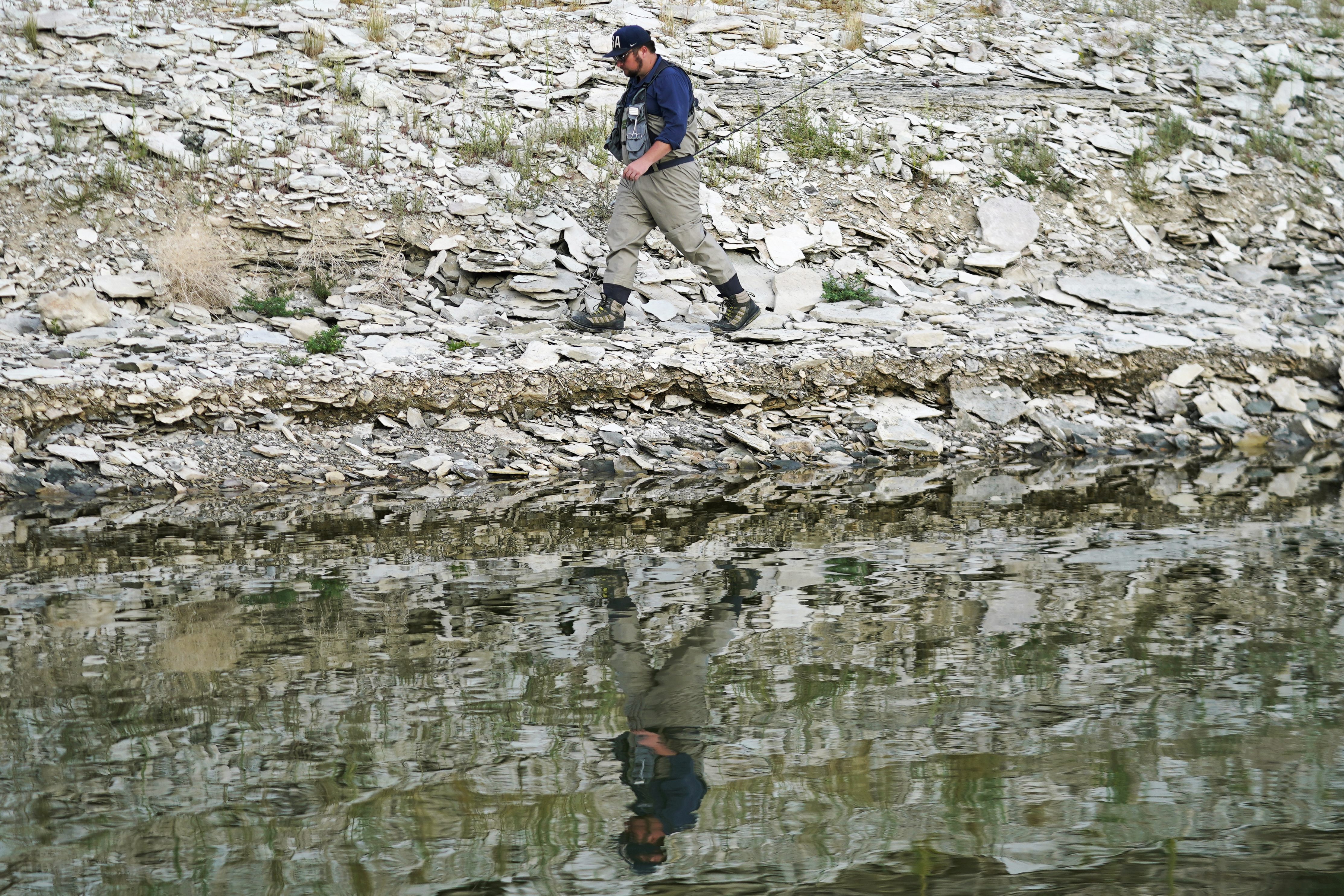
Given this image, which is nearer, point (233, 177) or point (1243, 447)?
point (1243, 447)

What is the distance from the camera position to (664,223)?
23.7 feet

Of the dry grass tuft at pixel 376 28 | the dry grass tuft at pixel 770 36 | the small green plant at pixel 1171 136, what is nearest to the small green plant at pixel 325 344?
the dry grass tuft at pixel 376 28

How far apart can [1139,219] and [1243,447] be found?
344 centimetres

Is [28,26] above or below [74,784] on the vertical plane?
above

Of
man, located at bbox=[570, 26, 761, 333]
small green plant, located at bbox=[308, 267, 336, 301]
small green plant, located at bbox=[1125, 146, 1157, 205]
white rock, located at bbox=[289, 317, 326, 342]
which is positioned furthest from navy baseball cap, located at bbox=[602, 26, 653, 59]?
small green plant, located at bbox=[1125, 146, 1157, 205]

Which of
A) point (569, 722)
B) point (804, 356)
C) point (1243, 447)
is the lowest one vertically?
point (569, 722)

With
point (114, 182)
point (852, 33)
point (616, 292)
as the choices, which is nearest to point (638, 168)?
point (616, 292)

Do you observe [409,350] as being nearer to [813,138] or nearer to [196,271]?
[196,271]

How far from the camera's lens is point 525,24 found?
11109mm

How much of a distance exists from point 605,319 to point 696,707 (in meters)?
4.99

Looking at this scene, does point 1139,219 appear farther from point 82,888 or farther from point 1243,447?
point 82,888

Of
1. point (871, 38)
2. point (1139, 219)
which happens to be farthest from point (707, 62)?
point (1139, 219)

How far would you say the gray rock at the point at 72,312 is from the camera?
720 centimetres

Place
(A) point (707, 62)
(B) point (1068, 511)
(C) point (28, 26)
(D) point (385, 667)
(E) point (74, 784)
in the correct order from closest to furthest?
(E) point (74, 784) < (D) point (385, 667) < (B) point (1068, 511) < (C) point (28, 26) < (A) point (707, 62)
